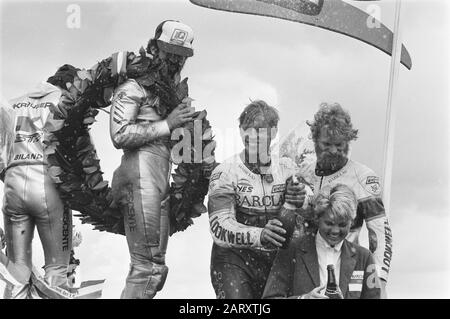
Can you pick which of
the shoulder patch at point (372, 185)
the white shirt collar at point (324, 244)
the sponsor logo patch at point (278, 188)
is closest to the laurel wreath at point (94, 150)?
the sponsor logo patch at point (278, 188)

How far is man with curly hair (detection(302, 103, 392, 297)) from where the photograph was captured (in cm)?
584

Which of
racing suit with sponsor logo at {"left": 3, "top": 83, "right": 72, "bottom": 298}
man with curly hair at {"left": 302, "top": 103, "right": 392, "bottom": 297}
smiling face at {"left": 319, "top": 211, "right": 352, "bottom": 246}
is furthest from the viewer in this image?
racing suit with sponsor logo at {"left": 3, "top": 83, "right": 72, "bottom": 298}

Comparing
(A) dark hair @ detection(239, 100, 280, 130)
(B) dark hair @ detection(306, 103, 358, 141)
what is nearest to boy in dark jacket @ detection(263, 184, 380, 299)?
(B) dark hair @ detection(306, 103, 358, 141)

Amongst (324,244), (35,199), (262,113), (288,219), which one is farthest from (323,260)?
(35,199)

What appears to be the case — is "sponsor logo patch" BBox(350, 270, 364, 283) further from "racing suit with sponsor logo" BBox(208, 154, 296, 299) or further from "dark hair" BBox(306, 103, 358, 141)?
"dark hair" BBox(306, 103, 358, 141)

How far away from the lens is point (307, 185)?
230 inches

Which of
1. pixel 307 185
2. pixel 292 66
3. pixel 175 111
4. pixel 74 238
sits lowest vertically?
pixel 74 238

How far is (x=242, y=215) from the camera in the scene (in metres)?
5.83

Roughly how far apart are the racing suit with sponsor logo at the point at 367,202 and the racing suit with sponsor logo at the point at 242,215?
197 millimetres

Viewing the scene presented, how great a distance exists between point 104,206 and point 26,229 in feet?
1.96

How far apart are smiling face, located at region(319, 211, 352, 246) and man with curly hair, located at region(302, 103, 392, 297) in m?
0.11

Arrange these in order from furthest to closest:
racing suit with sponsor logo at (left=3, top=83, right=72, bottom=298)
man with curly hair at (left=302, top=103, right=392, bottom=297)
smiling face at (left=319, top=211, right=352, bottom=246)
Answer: racing suit with sponsor logo at (left=3, top=83, right=72, bottom=298), man with curly hair at (left=302, top=103, right=392, bottom=297), smiling face at (left=319, top=211, right=352, bottom=246)

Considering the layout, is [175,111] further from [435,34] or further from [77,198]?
[435,34]
